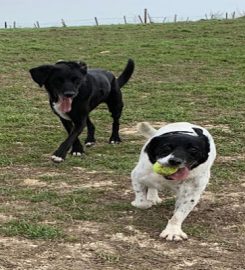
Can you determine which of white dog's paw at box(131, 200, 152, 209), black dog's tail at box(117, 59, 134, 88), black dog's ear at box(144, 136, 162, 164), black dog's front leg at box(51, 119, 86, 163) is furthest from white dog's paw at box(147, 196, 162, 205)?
black dog's tail at box(117, 59, 134, 88)

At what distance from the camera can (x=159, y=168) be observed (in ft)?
13.6

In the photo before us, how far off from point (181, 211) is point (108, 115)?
202 inches

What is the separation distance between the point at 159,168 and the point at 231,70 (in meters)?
11.4

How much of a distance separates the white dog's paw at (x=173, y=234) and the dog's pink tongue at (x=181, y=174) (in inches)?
13.8

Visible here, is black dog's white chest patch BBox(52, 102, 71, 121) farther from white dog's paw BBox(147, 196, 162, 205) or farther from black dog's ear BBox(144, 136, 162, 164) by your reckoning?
black dog's ear BBox(144, 136, 162, 164)

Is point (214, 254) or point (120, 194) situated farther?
point (120, 194)

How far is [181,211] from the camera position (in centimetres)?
436

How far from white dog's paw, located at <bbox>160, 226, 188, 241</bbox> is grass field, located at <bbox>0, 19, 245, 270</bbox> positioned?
7 cm

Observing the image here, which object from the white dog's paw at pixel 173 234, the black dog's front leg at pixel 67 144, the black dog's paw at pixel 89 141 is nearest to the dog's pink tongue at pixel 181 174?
the white dog's paw at pixel 173 234

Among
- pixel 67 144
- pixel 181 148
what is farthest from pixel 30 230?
pixel 67 144

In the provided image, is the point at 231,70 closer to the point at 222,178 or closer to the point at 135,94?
the point at 135,94

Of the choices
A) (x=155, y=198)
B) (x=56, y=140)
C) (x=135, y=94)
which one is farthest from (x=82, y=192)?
(x=135, y=94)

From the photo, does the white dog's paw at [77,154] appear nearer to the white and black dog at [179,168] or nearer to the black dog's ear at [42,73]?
the black dog's ear at [42,73]

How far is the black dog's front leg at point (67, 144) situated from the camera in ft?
20.7
